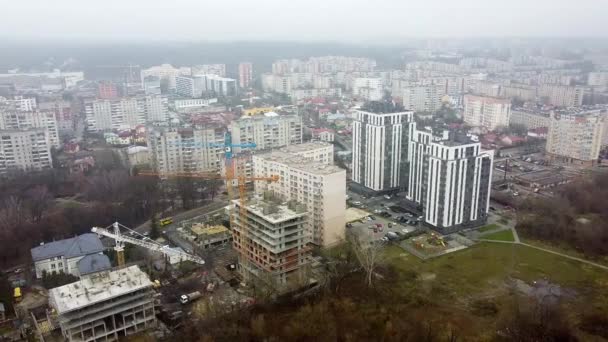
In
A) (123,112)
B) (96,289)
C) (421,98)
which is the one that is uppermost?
(421,98)

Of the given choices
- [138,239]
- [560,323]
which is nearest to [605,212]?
[560,323]

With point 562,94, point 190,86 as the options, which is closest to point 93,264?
point 190,86

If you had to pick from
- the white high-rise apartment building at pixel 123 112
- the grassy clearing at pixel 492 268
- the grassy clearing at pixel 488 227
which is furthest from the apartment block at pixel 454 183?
the white high-rise apartment building at pixel 123 112

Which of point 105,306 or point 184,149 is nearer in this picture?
point 105,306

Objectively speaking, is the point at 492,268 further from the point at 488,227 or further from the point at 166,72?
the point at 166,72

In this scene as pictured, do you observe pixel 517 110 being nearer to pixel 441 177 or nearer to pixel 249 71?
pixel 441 177

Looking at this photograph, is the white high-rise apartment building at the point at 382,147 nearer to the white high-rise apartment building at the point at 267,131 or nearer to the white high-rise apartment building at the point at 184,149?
the white high-rise apartment building at the point at 267,131

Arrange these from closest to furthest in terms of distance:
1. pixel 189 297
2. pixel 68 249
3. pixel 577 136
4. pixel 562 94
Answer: pixel 189 297 → pixel 68 249 → pixel 577 136 → pixel 562 94

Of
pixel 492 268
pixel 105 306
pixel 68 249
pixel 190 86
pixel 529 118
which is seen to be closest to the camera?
pixel 105 306

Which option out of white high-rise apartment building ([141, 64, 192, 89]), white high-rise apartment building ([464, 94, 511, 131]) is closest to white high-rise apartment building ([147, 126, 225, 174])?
white high-rise apartment building ([464, 94, 511, 131])
